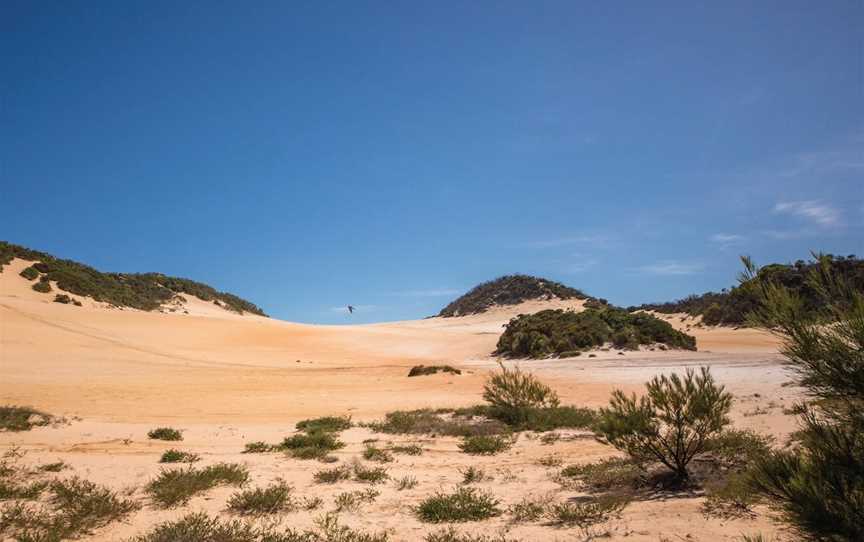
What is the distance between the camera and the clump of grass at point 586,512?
550 cm

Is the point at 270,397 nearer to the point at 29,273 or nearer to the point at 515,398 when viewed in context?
the point at 515,398

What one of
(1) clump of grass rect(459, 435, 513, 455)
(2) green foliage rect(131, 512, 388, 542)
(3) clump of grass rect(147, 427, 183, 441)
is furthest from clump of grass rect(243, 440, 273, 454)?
(2) green foliage rect(131, 512, 388, 542)

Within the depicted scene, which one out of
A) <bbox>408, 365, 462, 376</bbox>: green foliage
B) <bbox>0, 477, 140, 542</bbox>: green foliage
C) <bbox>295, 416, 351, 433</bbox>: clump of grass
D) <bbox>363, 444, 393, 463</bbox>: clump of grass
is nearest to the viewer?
<bbox>0, 477, 140, 542</bbox>: green foliage

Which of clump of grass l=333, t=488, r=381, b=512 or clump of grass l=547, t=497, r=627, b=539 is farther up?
clump of grass l=547, t=497, r=627, b=539

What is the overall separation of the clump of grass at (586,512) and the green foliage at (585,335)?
24.6m

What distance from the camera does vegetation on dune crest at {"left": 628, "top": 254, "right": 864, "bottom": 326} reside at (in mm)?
3807

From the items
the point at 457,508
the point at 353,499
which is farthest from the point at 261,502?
the point at 457,508

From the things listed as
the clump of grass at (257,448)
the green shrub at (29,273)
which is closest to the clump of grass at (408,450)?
the clump of grass at (257,448)

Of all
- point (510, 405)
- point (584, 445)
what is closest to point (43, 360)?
point (510, 405)

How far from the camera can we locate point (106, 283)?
5253cm

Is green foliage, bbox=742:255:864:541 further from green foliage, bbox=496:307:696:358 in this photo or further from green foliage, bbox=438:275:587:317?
green foliage, bbox=438:275:587:317

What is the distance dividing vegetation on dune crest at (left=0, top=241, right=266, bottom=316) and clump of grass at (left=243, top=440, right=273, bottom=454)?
45.0 m

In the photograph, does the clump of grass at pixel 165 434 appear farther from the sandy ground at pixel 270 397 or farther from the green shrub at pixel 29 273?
the green shrub at pixel 29 273

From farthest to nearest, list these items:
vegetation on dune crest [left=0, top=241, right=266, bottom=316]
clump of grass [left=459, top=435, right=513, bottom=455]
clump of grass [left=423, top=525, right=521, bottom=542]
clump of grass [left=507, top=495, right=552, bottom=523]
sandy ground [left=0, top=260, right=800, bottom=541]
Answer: vegetation on dune crest [left=0, top=241, right=266, bottom=316] < clump of grass [left=459, top=435, right=513, bottom=455] < sandy ground [left=0, top=260, right=800, bottom=541] < clump of grass [left=507, top=495, right=552, bottom=523] < clump of grass [left=423, top=525, right=521, bottom=542]
